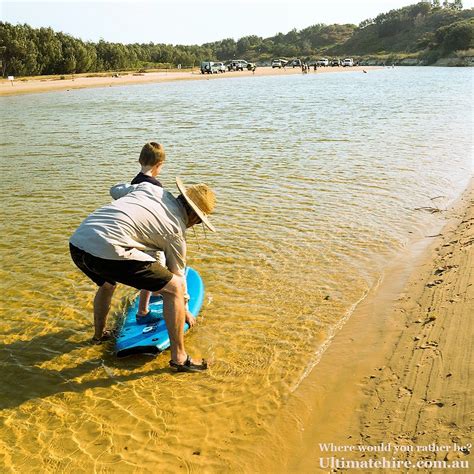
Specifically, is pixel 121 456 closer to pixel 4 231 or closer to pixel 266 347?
pixel 266 347

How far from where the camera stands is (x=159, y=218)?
397cm

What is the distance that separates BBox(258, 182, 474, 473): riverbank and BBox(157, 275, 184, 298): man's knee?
132 cm

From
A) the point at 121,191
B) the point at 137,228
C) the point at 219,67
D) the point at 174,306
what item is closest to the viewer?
the point at 137,228

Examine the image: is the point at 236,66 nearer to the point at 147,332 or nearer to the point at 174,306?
the point at 147,332

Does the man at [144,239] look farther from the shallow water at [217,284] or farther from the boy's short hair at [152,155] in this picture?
the shallow water at [217,284]

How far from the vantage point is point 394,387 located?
13.3 feet

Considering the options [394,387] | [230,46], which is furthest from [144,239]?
[230,46]

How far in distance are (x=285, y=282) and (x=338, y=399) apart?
2.37 metres

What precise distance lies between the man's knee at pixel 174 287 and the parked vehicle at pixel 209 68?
7746cm

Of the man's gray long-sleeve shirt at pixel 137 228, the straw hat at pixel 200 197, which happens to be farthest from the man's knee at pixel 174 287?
the straw hat at pixel 200 197

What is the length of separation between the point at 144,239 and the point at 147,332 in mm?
1397

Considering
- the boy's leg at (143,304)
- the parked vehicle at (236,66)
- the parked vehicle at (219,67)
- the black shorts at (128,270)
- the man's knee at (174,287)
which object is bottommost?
the parked vehicle at (236,66)

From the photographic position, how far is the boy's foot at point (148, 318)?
5.25 m

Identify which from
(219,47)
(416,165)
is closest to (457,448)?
(416,165)
